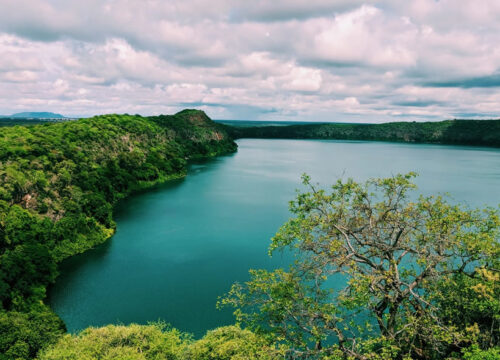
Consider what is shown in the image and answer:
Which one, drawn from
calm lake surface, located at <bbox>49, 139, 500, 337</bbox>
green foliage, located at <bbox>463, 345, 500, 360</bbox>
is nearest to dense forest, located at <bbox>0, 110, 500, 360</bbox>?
green foliage, located at <bbox>463, 345, 500, 360</bbox>

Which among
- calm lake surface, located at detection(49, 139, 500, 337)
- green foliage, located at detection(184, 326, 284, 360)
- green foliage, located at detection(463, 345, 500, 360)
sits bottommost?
calm lake surface, located at detection(49, 139, 500, 337)

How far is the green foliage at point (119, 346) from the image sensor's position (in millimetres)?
17922

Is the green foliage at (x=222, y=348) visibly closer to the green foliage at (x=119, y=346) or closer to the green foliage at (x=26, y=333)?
the green foliage at (x=119, y=346)

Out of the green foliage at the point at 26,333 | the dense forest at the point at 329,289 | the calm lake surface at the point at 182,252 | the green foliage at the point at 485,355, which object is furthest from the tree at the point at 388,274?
the green foliage at the point at 26,333

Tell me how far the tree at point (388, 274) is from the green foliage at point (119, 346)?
8.13 m

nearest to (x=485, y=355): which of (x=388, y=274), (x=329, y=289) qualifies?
(x=388, y=274)

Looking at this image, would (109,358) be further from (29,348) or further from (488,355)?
(488,355)

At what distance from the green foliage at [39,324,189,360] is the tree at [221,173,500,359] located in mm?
8133

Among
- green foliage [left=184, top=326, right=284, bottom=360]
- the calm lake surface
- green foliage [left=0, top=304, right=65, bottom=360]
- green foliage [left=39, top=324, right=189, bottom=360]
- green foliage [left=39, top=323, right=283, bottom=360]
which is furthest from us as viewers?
the calm lake surface

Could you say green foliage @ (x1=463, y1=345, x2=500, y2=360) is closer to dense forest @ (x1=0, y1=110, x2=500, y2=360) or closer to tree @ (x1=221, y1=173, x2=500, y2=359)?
dense forest @ (x1=0, y1=110, x2=500, y2=360)

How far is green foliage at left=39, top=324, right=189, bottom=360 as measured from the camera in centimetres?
1792

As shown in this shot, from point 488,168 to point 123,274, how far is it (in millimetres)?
117999

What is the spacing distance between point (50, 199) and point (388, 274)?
45619 millimetres

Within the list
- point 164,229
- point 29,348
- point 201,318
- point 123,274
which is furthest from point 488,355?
point 164,229
